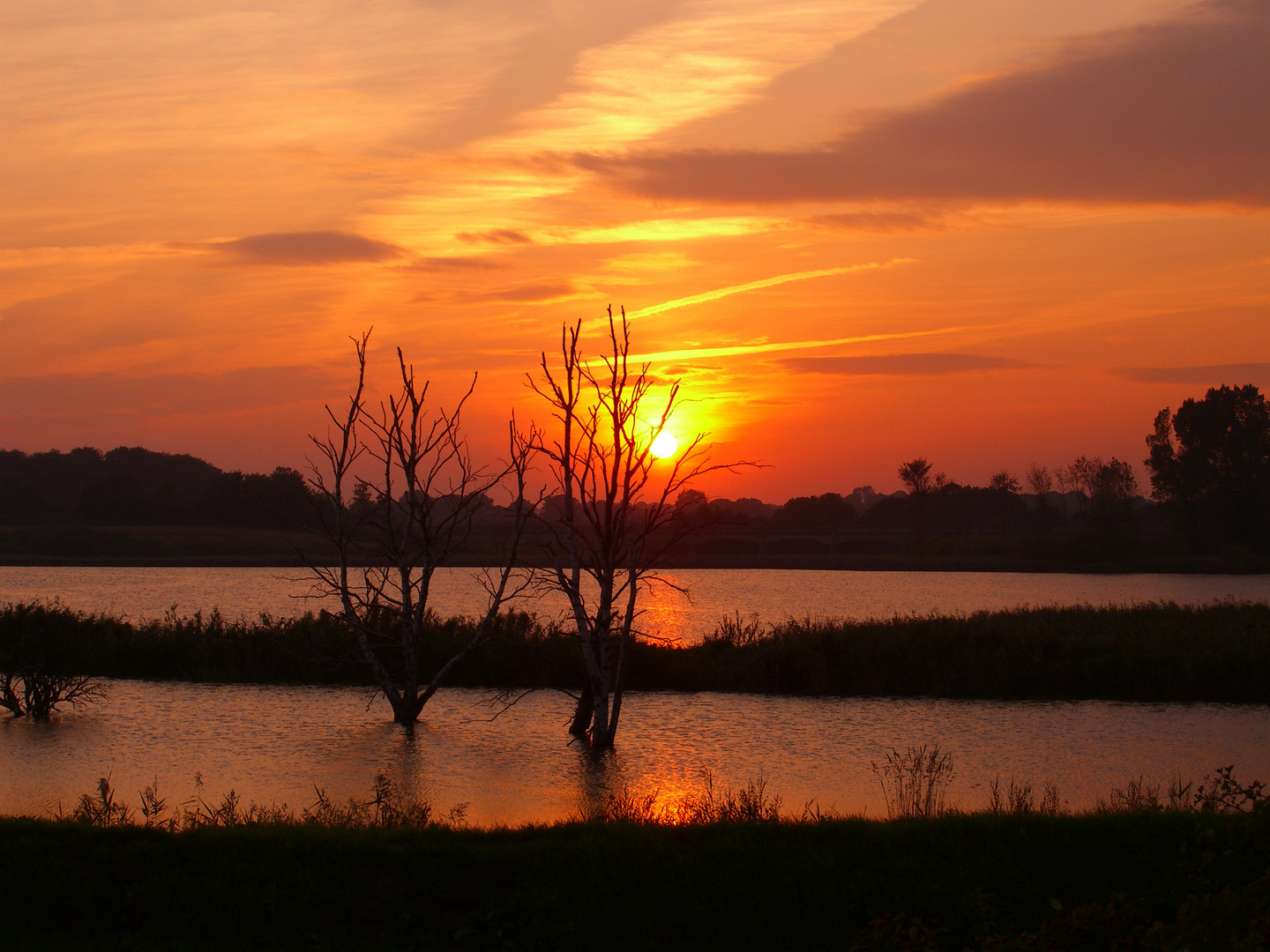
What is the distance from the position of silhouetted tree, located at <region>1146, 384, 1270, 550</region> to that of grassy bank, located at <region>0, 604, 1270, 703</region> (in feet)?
276

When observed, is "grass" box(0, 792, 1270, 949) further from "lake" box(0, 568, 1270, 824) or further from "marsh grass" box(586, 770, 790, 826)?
"lake" box(0, 568, 1270, 824)

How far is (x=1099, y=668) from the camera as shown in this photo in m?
26.8

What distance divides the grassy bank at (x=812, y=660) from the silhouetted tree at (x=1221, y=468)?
84.1 meters

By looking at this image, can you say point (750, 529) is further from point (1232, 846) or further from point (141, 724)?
point (1232, 846)

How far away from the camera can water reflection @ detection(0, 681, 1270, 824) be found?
15438 mm

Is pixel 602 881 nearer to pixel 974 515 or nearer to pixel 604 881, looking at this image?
pixel 604 881

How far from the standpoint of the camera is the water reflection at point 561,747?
1544 centimetres

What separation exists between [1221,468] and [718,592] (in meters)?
64.9

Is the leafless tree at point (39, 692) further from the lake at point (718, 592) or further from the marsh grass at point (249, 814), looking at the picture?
the lake at point (718, 592)

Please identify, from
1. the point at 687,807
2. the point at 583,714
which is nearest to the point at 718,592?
the point at 583,714

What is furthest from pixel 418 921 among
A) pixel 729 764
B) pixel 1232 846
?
pixel 729 764

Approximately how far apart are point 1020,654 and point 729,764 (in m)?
13.1

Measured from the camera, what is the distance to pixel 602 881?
9.85 m

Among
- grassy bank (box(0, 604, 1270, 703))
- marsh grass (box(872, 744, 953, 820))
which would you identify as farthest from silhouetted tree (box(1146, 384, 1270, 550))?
marsh grass (box(872, 744, 953, 820))
